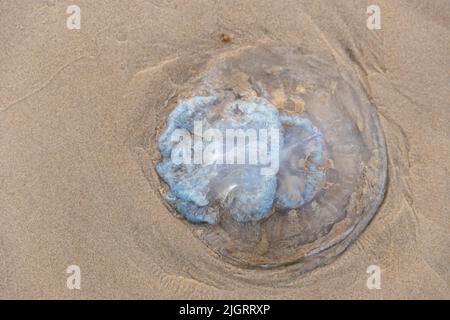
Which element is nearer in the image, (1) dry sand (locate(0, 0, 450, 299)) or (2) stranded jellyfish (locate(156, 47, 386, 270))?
(2) stranded jellyfish (locate(156, 47, 386, 270))

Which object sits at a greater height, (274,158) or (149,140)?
(149,140)

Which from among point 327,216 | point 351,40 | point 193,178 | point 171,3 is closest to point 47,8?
point 171,3

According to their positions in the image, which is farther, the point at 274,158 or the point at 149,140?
the point at 149,140

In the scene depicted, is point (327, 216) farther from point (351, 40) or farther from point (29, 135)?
point (29, 135)

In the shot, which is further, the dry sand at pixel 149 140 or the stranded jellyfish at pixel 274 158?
the dry sand at pixel 149 140
